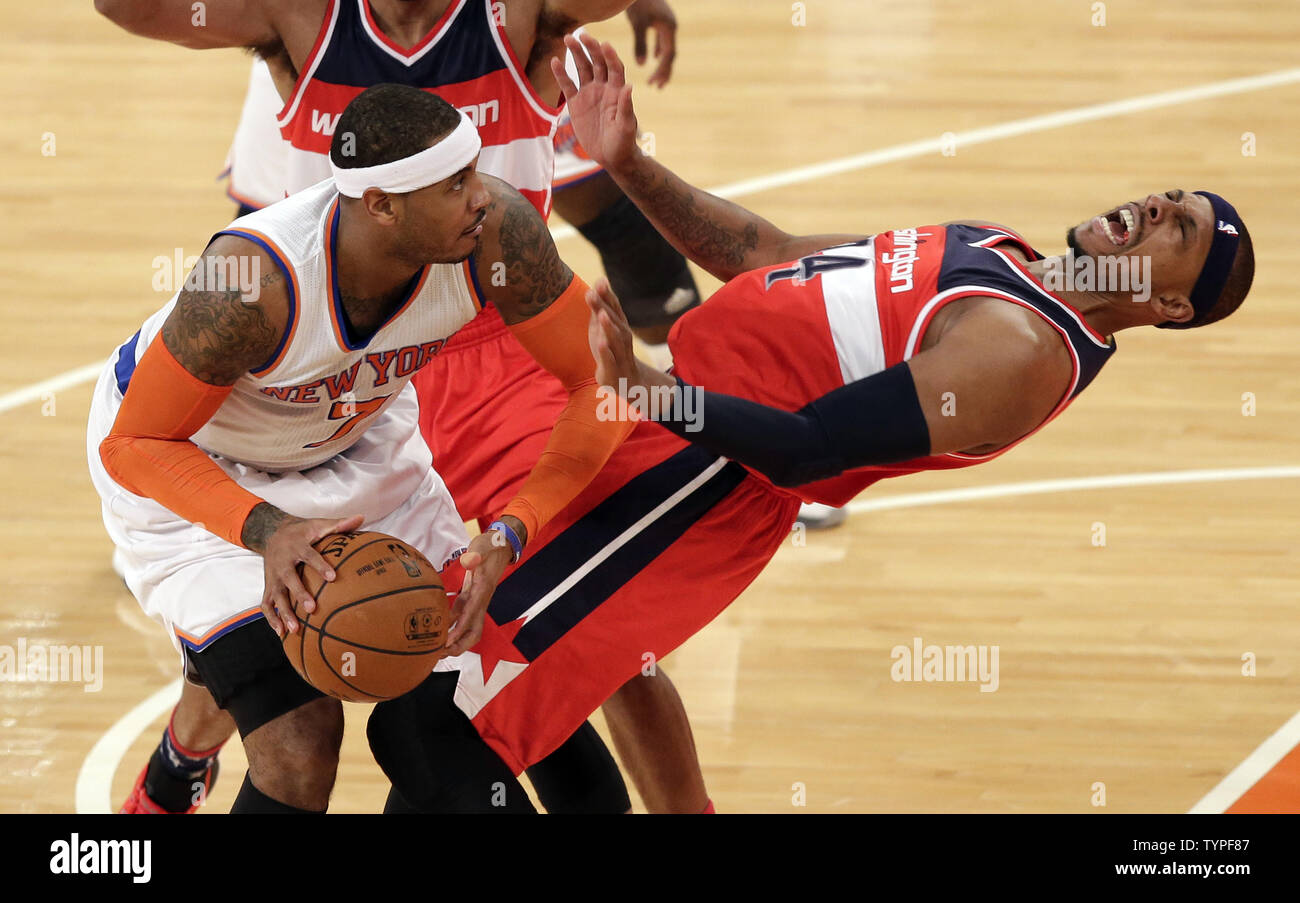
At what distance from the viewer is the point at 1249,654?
5148mm

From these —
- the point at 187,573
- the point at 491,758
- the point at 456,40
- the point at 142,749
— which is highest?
the point at 456,40

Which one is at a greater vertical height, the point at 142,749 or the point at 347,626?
the point at 347,626

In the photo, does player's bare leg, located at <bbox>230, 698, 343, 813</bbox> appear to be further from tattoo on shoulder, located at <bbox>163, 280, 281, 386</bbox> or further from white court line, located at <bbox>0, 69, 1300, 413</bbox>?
white court line, located at <bbox>0, 69, 1300, 413</bbox>

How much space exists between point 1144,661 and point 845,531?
1148 mm

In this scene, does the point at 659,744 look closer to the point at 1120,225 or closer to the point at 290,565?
the point at 290,565

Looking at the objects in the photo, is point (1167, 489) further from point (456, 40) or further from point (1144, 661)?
point (456, 40)

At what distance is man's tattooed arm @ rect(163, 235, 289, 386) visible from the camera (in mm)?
3256

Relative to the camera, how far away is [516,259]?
3605 millimetres

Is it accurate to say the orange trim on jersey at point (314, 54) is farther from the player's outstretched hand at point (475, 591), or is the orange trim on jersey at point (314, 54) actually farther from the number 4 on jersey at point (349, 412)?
the player's outstretched hand at point (475, 591)

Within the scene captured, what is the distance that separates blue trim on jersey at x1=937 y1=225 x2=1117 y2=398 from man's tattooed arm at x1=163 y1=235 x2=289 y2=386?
1.44 metres

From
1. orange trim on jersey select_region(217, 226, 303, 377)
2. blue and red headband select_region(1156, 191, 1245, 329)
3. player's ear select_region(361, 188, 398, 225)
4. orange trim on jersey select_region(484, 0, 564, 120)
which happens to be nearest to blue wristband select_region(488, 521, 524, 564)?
orange trim on jersey select_region(217, 226, 303, 377)
